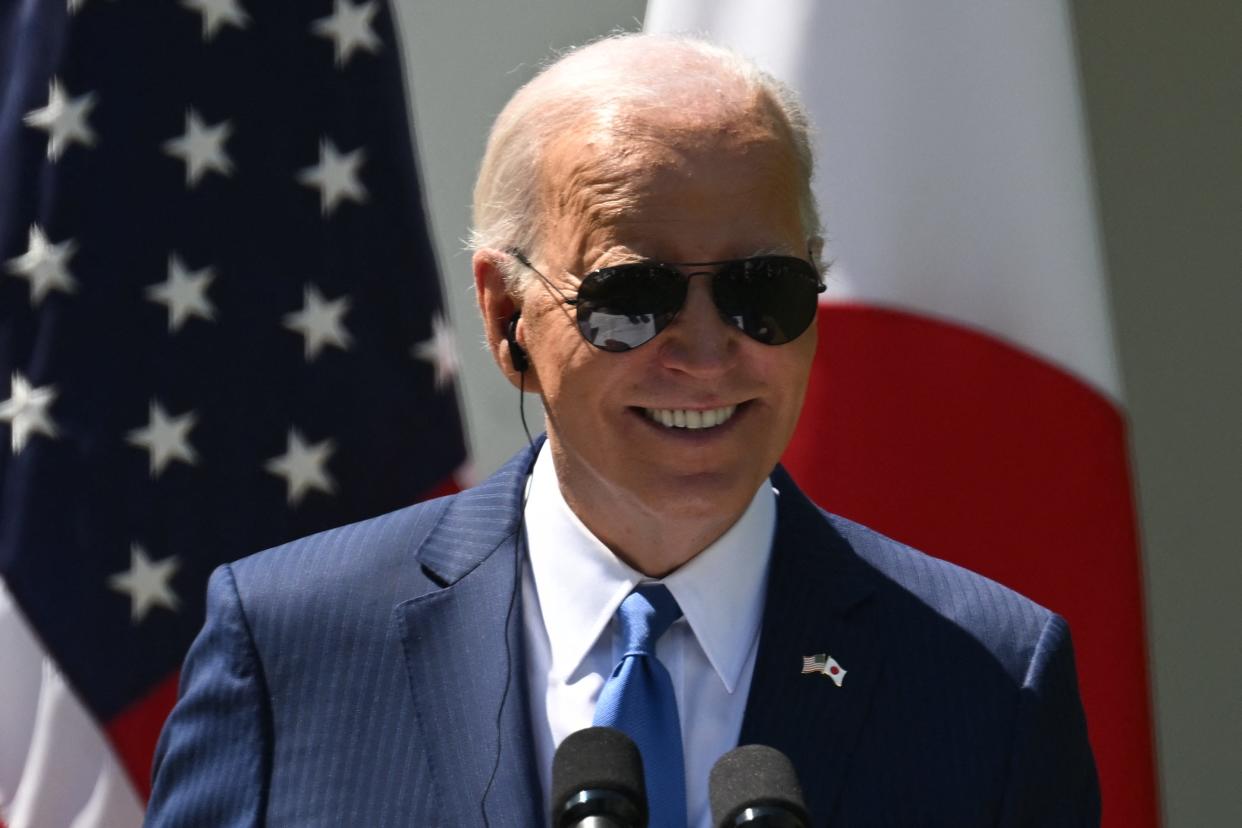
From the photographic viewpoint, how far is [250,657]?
2.21m

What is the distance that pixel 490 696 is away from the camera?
2141 mm

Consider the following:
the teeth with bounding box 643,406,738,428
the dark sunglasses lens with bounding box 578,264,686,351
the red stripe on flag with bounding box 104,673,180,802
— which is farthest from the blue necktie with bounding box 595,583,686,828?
the red stripe on flag with bounding box 104,673,180,802

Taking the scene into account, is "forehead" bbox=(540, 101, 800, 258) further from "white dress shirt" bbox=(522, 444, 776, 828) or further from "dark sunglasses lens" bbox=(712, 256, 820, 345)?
"white dress shirt" bbox=(522, 444, 776, 828)

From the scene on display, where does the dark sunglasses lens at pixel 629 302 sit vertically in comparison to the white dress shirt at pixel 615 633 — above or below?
above

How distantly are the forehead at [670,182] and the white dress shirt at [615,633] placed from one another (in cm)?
43

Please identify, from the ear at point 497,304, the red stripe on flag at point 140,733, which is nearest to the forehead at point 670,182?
the ear at point 497,304

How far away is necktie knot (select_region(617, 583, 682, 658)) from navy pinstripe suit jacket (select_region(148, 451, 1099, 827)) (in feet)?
0.46

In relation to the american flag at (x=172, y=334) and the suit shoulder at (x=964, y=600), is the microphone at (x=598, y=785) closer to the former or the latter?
the suit shoulder at (x=964, y=600)

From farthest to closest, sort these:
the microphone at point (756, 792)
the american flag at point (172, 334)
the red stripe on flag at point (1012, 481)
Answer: the red stripe on flag at point (1012, 481) → the american flag at point (172, 334) → the microphone at point (756, 792)

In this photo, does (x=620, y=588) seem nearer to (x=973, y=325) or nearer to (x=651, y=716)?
(x=651, y=716)

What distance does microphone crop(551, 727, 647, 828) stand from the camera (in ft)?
4.55

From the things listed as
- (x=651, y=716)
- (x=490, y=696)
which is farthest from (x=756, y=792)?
(x=490, y=696)

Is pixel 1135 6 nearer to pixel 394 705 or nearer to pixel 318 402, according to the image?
pixel 318 402

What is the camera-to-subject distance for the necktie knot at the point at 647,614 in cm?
217
